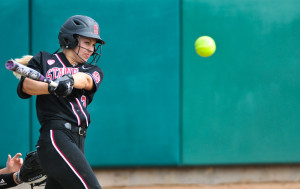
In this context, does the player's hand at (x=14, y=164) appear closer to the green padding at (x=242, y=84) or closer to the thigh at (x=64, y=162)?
the thigh at (x=64, y=162)

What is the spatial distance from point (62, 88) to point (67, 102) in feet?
0.86

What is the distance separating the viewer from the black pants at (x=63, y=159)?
2754 mm

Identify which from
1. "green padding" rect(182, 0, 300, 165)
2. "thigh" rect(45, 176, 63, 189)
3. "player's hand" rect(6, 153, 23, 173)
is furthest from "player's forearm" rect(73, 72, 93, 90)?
"green padding" rect(182, 0, 300, 165)

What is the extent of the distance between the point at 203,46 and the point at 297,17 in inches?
69.5

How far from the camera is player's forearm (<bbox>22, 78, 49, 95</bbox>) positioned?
2.76m

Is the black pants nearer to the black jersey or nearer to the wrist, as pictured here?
the black jersey

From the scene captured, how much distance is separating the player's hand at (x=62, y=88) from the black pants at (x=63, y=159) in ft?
0.79

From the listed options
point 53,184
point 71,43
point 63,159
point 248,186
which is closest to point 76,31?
point 71,43

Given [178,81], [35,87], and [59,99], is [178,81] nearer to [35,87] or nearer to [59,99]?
[59,99]

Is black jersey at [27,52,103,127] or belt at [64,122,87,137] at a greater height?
black jersey at [27,52,103,127]

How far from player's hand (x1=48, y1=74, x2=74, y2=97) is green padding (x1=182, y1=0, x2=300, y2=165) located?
2634 millimetres

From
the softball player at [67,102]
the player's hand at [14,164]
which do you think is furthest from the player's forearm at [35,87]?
the player's hand at [14,164]

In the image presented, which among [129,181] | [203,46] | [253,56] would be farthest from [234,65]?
[129,181]

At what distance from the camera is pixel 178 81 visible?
5.22 metres
